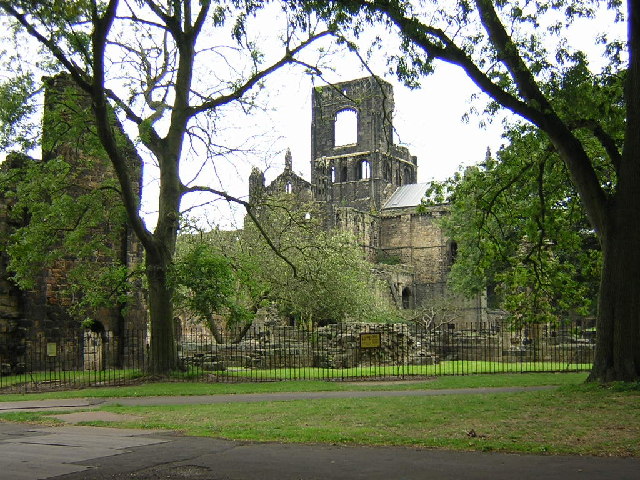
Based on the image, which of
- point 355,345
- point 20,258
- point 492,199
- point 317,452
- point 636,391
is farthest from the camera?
point 355,345

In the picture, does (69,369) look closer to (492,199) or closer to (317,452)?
(492,199)

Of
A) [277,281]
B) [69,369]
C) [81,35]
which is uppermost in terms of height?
[81,35]

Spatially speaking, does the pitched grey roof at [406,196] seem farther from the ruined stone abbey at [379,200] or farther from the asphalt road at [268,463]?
the asphalt road at [268,463]

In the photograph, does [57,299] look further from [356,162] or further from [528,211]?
[356,162]

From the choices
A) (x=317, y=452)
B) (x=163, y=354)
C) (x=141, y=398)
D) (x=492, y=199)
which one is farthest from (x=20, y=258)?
(x=317, y=452)

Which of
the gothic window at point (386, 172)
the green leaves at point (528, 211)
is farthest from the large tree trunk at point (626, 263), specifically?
the gothic window at point (386, 172)

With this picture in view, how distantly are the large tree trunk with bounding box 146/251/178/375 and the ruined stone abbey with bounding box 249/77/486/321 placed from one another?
42.5 m

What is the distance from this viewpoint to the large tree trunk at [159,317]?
18.9m

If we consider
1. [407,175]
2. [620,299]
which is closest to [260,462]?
[620,299]

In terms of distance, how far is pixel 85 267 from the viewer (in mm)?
20156

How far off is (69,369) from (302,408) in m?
14.1

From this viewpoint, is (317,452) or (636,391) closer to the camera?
(317,452)

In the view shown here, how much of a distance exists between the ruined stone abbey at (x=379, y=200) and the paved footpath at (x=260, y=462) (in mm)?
53123

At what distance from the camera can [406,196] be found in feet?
249
